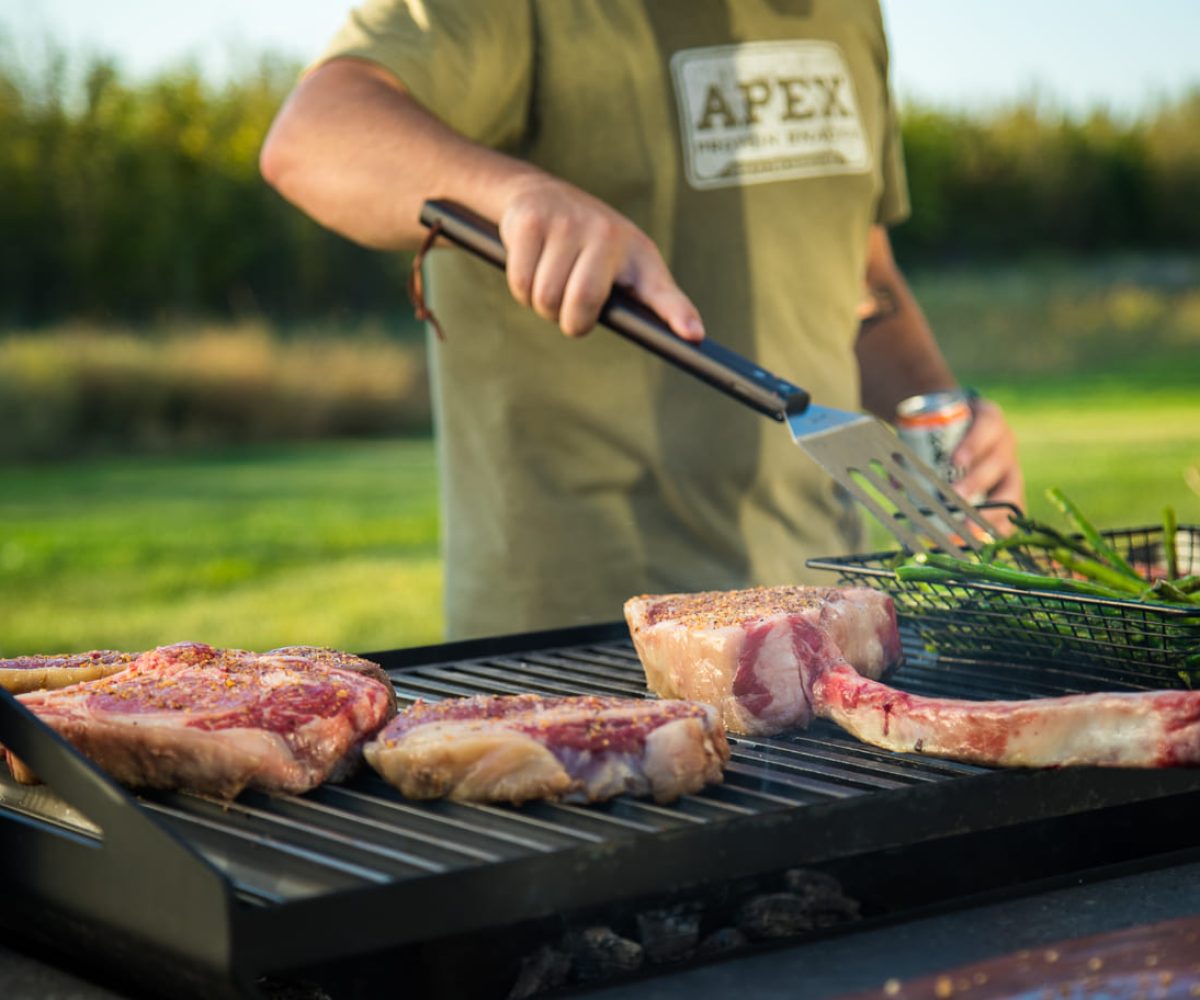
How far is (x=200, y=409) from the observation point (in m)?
14.9

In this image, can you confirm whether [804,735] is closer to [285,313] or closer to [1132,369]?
[285,313]

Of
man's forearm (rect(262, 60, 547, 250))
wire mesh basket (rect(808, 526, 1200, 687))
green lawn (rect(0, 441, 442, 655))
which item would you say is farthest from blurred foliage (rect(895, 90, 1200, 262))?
wire mesh basket (rect(808, 526, 1200, 687))

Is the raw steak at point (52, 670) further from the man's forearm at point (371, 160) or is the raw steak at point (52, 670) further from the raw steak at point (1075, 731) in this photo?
the raw steak at point (1075, 731)

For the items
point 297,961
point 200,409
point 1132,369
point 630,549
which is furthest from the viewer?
point 1132,369

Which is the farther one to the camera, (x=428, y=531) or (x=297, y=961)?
(x=428, y=531)

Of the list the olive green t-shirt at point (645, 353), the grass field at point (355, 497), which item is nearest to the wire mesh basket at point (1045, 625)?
the olive green t-shirt at point (645, 353)

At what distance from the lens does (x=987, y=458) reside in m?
3.36

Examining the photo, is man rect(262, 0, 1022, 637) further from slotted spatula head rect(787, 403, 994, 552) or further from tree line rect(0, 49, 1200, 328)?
tree line rect(0, 49, 1200, 328)

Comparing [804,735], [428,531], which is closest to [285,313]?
[428,531]

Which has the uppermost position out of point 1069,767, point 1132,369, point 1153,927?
point 1069,767

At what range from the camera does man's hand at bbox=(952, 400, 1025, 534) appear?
10.9 ft

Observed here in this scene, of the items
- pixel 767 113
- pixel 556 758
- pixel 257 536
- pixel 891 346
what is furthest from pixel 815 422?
pixel 257 536

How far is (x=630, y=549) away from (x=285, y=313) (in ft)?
42.4

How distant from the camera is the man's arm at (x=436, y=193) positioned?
251 centimetres
